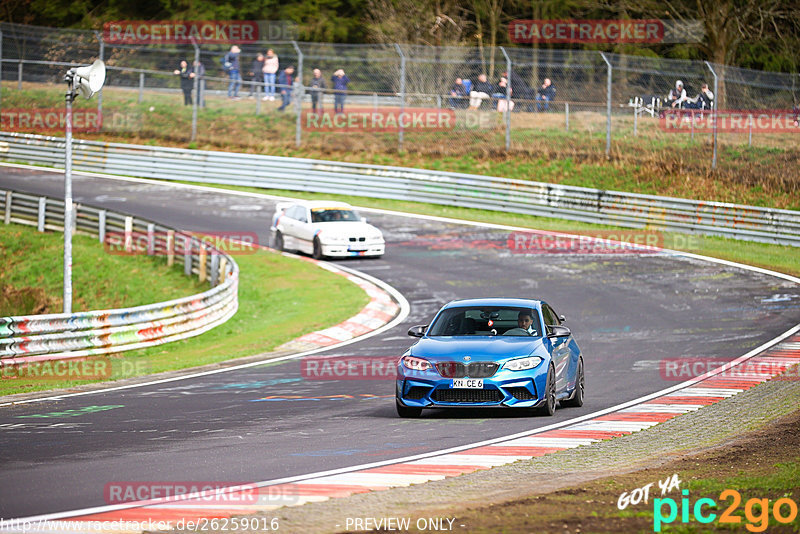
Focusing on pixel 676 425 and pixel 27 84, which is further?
pixel 27 84

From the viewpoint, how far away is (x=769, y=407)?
41.4 ft

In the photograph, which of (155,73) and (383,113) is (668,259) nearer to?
(383,113)

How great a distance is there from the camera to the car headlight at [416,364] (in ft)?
39.1

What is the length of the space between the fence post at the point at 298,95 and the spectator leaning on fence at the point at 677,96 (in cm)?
1243

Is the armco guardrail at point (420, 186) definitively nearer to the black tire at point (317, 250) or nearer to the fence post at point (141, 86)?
the fence post at point (141, 86)

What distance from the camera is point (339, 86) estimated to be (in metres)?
40.1

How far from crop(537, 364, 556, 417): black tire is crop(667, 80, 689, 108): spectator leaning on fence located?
80.3 feet

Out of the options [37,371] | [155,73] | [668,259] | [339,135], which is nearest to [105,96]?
[155,73]

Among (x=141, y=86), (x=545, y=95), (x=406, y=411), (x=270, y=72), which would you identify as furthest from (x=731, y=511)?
(x=141, y=86)

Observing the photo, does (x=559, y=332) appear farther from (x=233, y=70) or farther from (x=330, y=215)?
(x=233, y=70)

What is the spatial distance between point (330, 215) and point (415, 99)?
10787 mm

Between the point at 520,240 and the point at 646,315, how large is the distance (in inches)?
379

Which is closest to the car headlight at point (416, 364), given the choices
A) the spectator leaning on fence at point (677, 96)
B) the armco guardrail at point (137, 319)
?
the armco guardrail at point (137, 319)

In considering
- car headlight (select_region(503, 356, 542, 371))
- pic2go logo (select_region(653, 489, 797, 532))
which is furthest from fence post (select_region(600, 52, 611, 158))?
pic2go logo (select_region(653, 489, 797, 532))
